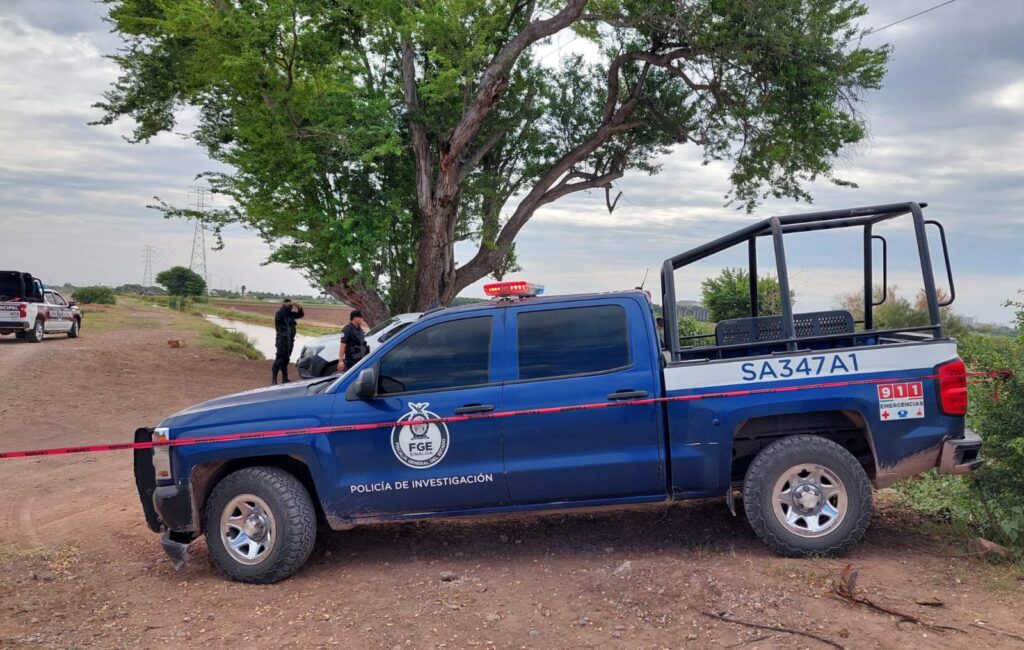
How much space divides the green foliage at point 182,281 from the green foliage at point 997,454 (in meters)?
107

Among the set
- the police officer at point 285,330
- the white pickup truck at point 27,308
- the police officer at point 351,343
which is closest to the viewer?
the police officer at point 351,343

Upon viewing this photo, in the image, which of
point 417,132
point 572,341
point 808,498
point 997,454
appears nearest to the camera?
point 808,498

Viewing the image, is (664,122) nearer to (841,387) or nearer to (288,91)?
(288,91)

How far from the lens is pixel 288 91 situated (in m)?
18.2

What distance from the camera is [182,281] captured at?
106750 millimetres

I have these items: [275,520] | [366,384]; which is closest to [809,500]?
[366,384]

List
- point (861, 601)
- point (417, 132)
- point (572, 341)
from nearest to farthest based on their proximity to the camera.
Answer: point (861, 601), point (572, 341), point (417, 132)

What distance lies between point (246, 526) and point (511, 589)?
184cm

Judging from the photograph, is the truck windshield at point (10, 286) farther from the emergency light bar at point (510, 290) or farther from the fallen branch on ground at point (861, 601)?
the fallen branch on ground at point (861, 601)

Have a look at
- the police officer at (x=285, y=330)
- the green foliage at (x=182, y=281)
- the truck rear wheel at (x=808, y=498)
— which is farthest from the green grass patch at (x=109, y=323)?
the green foliage at (x=182, y=281)

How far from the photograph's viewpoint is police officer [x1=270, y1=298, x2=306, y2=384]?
16234 millimetres

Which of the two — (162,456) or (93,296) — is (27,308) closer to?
(162,456)

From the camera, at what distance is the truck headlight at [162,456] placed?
5680mm

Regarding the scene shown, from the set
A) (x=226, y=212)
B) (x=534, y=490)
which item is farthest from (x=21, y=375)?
(x=534, y=490)
